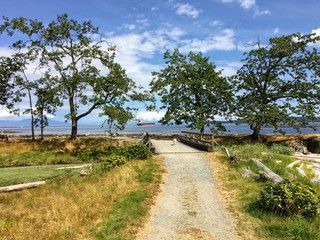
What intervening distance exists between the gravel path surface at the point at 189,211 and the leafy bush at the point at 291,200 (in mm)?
1495

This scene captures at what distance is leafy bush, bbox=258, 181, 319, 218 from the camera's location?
963 centimetres

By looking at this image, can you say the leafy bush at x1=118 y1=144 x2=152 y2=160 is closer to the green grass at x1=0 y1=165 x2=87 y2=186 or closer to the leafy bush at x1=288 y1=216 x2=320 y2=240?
the green grass at x1=0 y1=165 x2=87 y2=186

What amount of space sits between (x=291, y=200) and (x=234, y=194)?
3157 millimetres

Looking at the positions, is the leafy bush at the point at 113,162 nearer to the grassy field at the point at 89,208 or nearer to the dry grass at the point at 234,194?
the grassy field at the point at 89,208

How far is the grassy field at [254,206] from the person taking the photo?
27.8ft

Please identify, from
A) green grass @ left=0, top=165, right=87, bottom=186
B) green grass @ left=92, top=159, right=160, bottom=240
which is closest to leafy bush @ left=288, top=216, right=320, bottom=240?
green grass @ left=92, top=159, right=160, bottom=240

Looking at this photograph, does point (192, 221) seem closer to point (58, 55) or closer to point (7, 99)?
point (58, 55)

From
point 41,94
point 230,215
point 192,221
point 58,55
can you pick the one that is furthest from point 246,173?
→ point 41,94

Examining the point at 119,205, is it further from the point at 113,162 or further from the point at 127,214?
the point at 113,162

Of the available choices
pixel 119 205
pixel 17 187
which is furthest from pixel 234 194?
pixel 17 187

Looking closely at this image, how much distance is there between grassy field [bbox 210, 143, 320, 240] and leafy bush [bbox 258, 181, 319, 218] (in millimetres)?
250

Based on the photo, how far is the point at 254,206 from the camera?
1087cm

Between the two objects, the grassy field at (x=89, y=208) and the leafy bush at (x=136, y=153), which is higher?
the leafy bush at (x=136, y=153)

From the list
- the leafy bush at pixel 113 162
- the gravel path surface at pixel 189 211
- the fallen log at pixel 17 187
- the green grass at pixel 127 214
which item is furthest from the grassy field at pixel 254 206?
the fallen log at pixel 17 187
